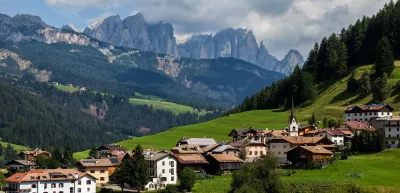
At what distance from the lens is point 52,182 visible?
104 m

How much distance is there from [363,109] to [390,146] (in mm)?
33581

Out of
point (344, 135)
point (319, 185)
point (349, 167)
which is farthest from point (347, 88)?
point (319, 185)

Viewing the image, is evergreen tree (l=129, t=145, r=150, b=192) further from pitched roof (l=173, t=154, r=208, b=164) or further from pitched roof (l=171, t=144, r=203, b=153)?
pitched roof (l=171, t=144, r=203, b=153)

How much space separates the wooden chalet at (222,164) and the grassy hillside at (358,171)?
559cm

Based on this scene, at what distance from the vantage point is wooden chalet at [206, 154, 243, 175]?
115 metres

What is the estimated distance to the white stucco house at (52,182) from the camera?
102000 mm

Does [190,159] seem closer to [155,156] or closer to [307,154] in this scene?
[155,156]

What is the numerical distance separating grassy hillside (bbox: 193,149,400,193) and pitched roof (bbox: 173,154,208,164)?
27.6 ft

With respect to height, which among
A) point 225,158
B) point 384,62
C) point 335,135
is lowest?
point 225,158

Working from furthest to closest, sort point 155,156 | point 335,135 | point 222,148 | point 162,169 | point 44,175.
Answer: point 335,135, point 222,148, point 155,156, point 162,169, point 44,175

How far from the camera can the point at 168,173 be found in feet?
359

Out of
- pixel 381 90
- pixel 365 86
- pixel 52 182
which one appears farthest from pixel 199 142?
pixel 365 86

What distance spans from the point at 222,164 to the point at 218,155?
12.3 ft

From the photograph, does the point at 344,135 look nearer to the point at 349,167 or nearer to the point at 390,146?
the point at 390,146
